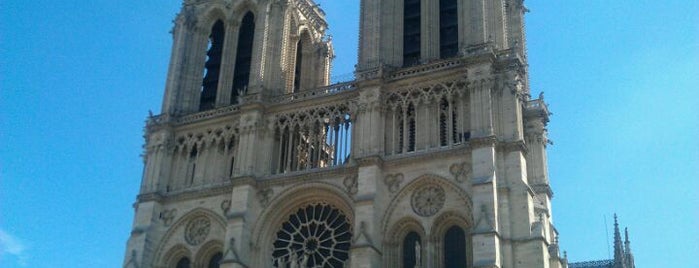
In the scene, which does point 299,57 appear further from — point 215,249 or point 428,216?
point 428,216

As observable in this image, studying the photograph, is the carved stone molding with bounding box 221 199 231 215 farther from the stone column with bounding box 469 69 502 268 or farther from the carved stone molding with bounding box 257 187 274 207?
the stone column with bounding box 469 69 502 268

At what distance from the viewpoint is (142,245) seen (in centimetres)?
4256

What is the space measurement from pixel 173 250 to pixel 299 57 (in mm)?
14770

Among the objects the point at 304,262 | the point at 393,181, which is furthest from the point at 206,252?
the point at 393,181

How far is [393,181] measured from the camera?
3834cm

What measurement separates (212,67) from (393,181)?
52.7 feet

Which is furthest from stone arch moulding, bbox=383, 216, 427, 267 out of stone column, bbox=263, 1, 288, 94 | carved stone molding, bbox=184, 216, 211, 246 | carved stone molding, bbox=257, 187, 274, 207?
stone column, bbox=263, 1, 288, 94

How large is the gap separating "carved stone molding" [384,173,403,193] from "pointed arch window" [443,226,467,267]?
314 centimetres

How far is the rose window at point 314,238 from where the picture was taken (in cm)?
3916

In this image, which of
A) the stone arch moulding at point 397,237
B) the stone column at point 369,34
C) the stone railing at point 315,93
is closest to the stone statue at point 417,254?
the stone arch moulding at point 397,237

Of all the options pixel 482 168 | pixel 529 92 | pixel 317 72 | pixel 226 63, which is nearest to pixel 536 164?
pixel 529 92

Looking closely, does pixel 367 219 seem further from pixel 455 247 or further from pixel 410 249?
pixel 455 247

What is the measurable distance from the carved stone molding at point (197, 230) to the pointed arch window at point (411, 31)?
12.8 metres

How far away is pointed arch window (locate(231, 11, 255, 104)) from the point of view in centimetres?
4762
